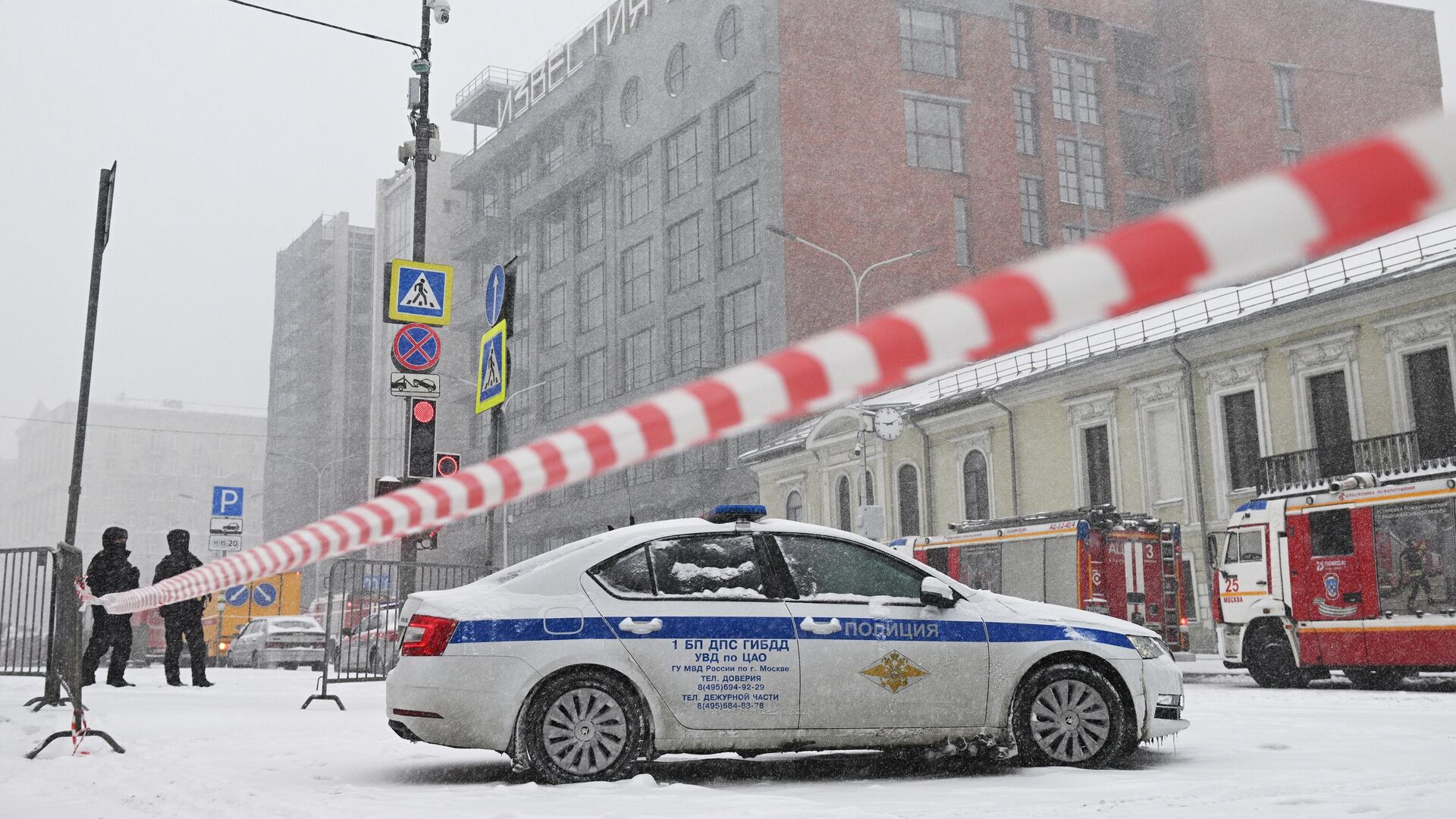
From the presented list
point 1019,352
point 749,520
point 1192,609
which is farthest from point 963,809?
point 1019,352

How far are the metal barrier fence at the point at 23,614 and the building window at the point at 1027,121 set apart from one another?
4993cm

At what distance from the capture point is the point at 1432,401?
27.1m

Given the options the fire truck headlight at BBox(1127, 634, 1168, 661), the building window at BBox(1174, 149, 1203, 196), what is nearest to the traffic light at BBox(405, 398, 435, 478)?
the fire truck headlight at BBox(1127, 634, 1168, 661)

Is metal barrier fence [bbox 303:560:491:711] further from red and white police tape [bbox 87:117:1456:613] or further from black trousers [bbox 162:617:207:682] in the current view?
red and white police tape [bbox 87:117:1456:613]

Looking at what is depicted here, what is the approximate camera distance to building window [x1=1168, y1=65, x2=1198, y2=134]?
62.7 meters

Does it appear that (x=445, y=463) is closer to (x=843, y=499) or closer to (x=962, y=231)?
(x=843, y=499)

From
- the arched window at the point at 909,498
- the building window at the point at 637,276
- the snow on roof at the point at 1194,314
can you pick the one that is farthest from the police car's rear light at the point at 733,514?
the building window at the point at 637,276

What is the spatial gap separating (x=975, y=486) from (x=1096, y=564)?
16.2 m

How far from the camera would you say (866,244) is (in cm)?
5447

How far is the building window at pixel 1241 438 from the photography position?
3073 cm

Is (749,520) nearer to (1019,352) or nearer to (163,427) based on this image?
(1019,352)

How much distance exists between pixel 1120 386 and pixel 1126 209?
30.4m

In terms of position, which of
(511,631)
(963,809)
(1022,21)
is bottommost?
(963,809)

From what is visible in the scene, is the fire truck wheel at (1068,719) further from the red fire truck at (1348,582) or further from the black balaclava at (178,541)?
the red fire truck at (1348,582)
